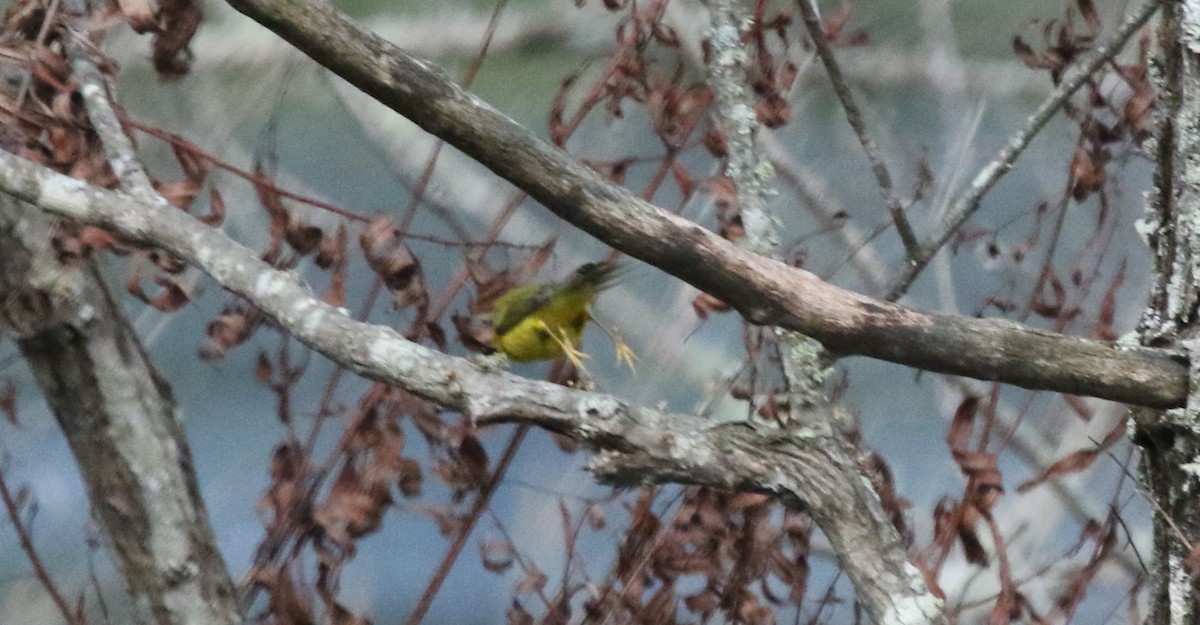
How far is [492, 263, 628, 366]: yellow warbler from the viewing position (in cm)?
117

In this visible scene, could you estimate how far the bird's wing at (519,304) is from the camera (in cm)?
117

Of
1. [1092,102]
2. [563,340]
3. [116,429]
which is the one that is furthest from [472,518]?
[1092,102]

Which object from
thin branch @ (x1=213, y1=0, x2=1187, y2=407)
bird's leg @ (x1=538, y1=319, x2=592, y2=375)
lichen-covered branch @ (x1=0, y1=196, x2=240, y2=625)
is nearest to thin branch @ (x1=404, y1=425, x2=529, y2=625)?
bird's leg @ (x1=538, y1=319, x2=592, y2=375)

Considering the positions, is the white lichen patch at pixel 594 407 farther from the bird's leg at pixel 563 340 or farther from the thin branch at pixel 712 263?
the bird's leg at pixel 563 340

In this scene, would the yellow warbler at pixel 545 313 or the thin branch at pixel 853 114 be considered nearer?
the thin branch at pixel 853 114

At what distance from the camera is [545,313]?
1.17 metres

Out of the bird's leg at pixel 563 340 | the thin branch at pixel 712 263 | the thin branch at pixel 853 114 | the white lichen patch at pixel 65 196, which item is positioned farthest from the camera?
the bird's leg at pixel 563 340

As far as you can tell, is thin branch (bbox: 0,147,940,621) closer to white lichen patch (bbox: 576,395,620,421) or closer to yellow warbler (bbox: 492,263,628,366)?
white lichen patch (bbox: 576,395,620,421)

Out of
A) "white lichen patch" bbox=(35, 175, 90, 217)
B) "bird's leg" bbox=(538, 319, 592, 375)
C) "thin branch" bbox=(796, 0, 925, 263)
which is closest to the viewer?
"white lichen patch" bbox=(35, 175, 90, 217)

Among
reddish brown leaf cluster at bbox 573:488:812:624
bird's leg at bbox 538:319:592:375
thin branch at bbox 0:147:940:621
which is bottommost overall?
reddish brown leaf cluster at bbox 573:488:812:624

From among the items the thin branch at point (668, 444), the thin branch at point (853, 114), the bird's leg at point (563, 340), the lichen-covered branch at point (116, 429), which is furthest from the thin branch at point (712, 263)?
the lichen-covered branch at point (116, 429)

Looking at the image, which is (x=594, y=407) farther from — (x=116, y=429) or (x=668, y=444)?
(x=116, y=429)

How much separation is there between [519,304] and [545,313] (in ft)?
0.11

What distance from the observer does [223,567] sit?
1.22 meters
